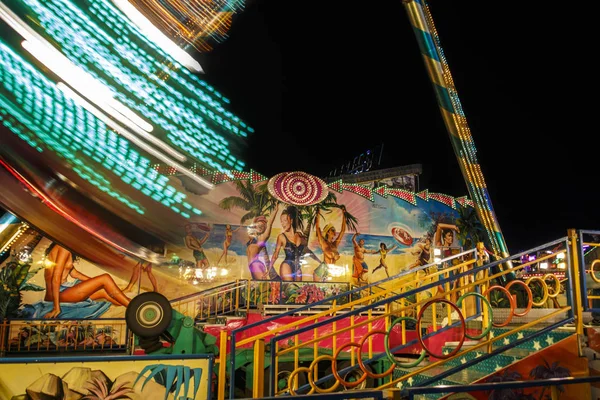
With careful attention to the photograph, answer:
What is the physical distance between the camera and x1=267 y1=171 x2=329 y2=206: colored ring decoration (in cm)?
1589

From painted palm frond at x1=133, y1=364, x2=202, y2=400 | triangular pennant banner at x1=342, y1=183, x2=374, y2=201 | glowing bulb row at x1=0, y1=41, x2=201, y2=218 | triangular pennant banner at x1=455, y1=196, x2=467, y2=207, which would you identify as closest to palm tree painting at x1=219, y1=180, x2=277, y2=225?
glowing bulb row at x1=0, y1=41, x2=201, y2=218

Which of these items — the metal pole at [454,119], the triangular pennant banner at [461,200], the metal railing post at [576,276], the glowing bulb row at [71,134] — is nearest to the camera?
the metal railing post at [576,276]

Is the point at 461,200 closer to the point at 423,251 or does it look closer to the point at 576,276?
the point at 423,251

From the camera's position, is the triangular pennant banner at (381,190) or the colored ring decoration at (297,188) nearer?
the colored ring decoration at (297,188)

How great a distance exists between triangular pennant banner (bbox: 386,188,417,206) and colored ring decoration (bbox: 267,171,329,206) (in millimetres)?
2459

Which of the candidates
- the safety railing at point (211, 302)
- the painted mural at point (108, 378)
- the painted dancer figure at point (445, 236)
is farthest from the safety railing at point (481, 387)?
the painted dancer figure at point (445, 236)

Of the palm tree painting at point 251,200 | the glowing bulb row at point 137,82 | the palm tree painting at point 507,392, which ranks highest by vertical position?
the glowing bulb row at point 137,82

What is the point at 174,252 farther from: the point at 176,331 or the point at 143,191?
the point at 176,331

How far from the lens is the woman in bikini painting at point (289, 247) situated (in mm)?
15664

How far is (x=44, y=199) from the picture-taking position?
13.0 meters

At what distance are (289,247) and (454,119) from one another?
1019 centimetres

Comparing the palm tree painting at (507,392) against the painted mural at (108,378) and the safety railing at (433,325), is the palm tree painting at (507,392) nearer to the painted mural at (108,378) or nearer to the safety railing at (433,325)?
the safety railing at (433,325)

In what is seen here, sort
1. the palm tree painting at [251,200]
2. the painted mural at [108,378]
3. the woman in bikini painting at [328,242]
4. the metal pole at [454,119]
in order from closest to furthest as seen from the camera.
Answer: the painted mural at [108,378] < the metal pole at [454,119] < the palm tree painting at [251,200] < the woman in bikini painting at [328,242]

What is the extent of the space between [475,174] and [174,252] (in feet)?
34.5
